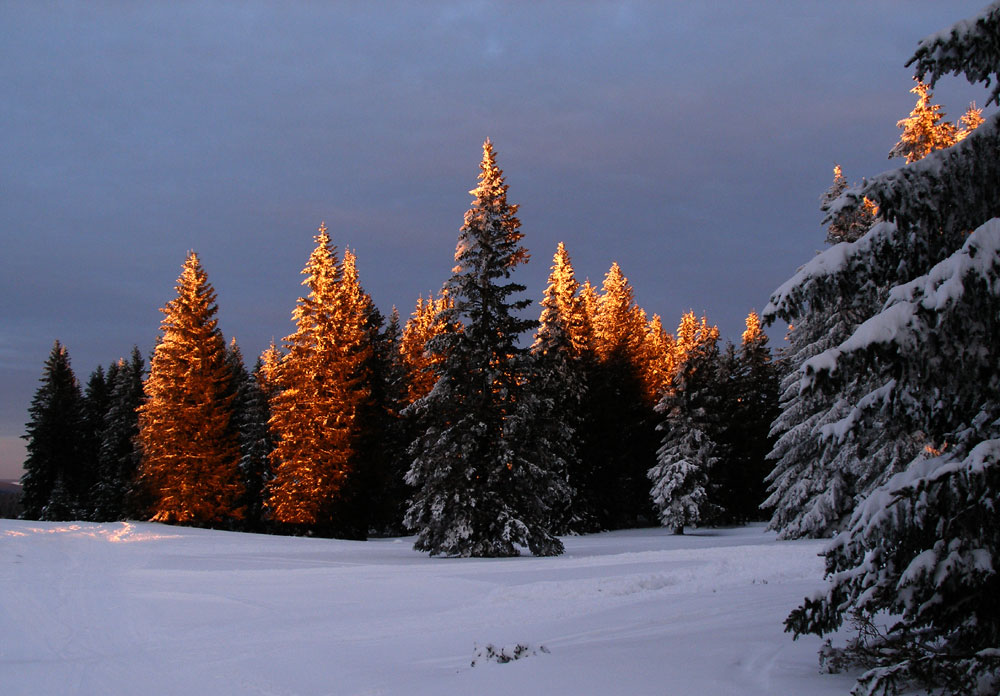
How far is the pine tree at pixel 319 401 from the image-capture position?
3578 cm

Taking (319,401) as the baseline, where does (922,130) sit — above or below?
above

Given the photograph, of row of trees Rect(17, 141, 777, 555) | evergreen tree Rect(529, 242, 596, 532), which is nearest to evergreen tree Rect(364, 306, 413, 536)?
row of trees Rect(17, 141, 777, 555)

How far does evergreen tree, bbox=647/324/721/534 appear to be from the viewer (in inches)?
1674

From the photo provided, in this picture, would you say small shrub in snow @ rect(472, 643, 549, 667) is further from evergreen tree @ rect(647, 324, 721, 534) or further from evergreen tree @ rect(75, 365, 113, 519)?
evergreen tree @ rect(75, 365, 113, 519)

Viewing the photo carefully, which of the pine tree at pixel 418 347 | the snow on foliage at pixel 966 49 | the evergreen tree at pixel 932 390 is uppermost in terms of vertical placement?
the pine tree at pixel 418 347

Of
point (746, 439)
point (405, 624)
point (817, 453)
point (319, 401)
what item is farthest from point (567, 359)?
point (405, 624)

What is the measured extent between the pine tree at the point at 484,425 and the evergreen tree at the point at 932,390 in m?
18.8

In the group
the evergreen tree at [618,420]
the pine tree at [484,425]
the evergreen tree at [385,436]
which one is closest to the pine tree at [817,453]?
the pine tree at [484,425]

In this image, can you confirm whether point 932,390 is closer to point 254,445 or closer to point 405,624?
point 405,624

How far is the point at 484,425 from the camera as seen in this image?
82.7 ft

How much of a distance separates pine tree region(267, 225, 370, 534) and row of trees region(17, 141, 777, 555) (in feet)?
0.33

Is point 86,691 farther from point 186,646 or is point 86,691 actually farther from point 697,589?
point 697,589

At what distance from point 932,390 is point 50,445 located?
68.3 m

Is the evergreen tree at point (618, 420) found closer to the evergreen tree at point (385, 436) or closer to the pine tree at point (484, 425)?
the evergreen tree at point (385, 436)
